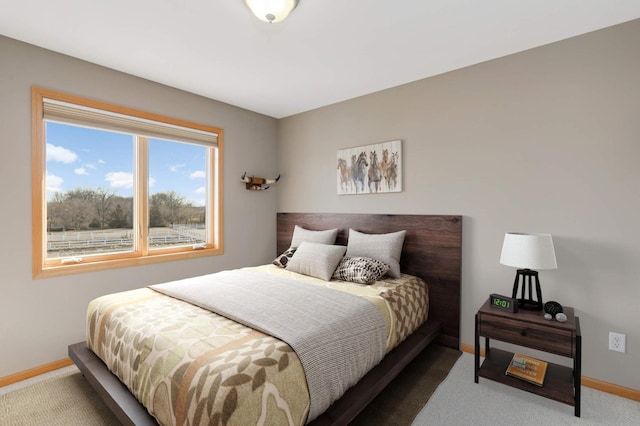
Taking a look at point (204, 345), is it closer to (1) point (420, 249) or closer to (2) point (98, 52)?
(1) point (420, 249)

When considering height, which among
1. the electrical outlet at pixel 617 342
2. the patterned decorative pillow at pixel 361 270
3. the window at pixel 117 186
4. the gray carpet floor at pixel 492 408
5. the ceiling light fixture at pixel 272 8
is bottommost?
the gray carpet floor at pixel 492 408

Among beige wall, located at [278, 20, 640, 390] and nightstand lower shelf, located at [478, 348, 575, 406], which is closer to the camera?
nightstand lower shelf, located at [478, 348, 575, 406]

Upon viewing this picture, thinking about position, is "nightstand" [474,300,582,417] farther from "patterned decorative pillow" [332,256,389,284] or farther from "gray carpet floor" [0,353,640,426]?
"patterned decorative pillow" [332,256,389,284]

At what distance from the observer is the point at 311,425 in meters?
1.46

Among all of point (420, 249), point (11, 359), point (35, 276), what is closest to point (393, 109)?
point (420, 249)

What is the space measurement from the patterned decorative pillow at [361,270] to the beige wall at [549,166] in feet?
2.21

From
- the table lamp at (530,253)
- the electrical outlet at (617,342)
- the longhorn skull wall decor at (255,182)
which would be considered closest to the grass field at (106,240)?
the longhorn skull wall decor at (255,182)

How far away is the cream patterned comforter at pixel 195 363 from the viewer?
1.26 meters

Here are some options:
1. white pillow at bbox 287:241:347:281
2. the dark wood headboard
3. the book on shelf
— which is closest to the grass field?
white pillow at bbox 287:241:347:281

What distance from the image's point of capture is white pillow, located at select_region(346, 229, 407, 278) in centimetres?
288

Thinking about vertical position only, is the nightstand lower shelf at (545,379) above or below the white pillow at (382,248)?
below

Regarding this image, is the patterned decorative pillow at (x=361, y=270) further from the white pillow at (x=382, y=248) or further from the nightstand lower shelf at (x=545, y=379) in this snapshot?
the nightstand lower shelf at (x=545, y=379)

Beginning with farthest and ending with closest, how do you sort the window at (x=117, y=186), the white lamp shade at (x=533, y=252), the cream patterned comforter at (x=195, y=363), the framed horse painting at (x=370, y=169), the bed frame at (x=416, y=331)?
the framed horse painting at (x=370, y=169)
the window at (x=117, y=186)
the white lamp shade at (x=533, y=252)
the bed frame at (x=416, y=331)
the cream patterned comforter at (x=195, y=363)

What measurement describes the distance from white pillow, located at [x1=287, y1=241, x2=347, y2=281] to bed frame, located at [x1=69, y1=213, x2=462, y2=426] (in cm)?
53
